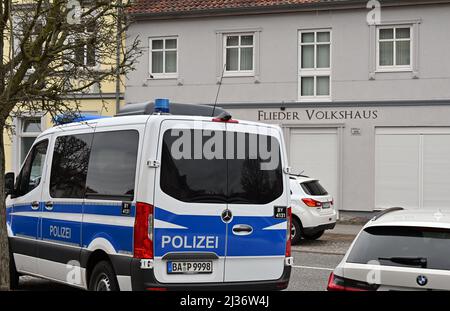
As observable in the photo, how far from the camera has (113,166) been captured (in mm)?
7883

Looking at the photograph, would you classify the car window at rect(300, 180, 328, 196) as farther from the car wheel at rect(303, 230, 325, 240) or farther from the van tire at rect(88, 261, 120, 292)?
the van tire at rect(88, 261, 120, 292)

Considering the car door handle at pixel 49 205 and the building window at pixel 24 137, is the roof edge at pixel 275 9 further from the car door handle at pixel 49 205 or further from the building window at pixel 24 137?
the car door handle at pixel 49 205

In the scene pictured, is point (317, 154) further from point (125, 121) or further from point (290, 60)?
point (125, 121)

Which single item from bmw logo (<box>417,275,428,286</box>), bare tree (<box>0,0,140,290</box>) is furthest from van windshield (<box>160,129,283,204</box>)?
bmw logo (<box>417,275,428,286</box>)

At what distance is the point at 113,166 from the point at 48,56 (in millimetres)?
1377

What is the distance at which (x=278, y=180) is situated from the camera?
836cm

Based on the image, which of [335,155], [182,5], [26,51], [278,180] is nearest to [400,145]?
[335,155]

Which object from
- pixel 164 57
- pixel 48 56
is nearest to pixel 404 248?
pixel 48 56

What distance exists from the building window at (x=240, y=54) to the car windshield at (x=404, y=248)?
1884 cm

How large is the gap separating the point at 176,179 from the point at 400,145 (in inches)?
643

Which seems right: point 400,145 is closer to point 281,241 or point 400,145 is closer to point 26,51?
point 281,241

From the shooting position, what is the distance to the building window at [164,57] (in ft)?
84.7

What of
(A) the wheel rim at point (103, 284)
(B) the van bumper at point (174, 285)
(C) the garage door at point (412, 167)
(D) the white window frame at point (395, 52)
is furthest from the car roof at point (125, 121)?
(D) the white window frame at point (395, 52)

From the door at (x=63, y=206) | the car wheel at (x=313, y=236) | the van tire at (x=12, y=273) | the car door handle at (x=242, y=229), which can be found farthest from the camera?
the car wheel at (x=313, y=236)
